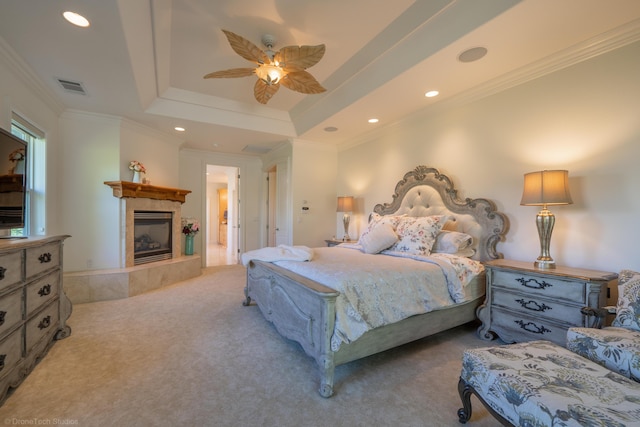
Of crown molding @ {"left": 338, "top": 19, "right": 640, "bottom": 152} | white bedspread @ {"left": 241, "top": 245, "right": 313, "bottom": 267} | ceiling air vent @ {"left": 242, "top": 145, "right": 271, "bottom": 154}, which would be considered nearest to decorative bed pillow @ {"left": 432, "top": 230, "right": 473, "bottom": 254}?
white bedspread @ {"left": 241, "top": 245, "right": 313, "bottom": 267}

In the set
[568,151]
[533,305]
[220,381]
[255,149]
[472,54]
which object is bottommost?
[220,381]

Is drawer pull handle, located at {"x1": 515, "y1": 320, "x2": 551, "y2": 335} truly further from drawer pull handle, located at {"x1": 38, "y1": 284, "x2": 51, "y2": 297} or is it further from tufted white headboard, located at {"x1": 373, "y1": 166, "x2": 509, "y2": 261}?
drawer pull handle, located at {"x1": 38, "y1": 284, "x2": 51, "y2": 297}

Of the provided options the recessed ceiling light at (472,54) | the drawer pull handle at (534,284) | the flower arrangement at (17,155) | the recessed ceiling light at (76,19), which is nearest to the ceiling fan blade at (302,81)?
the recessed ceiling light at (472,54)

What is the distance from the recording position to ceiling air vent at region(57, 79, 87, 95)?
288 centimetres

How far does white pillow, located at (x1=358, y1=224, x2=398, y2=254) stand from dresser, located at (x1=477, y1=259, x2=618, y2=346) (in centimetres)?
97

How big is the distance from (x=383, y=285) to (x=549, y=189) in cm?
159

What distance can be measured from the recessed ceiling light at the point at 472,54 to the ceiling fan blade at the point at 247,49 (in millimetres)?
1753

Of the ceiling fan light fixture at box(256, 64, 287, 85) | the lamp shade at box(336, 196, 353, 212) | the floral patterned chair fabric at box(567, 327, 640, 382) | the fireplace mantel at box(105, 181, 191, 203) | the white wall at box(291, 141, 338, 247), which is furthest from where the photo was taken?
the white wall at box(291, 141, 338, 247)

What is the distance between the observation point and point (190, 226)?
5.28 m

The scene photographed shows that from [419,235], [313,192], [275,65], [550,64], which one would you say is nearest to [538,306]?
[419,235]

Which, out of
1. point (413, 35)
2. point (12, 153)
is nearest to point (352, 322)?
point (413, 35)

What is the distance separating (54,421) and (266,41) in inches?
125

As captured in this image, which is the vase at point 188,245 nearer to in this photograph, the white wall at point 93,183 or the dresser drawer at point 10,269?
the white wall at point 93,183

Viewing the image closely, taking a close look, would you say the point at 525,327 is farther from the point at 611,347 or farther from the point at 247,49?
the point at 247,49
